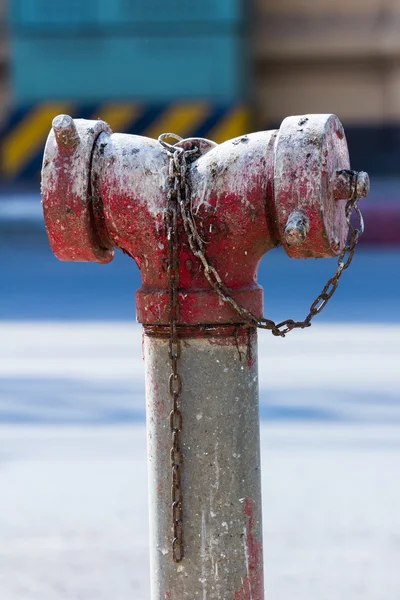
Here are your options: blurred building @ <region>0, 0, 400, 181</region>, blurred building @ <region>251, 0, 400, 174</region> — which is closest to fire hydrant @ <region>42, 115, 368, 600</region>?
blurred building @ <region>0, 0, 400, 181</region>

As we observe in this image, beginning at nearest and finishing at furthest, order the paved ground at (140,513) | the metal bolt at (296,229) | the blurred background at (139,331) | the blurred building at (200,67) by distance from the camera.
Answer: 1. the metal bolt at (296,229)
2. the paved ground at (140,513)
3. the blurred background at (139,331)
4. the blurred building at (200,67)

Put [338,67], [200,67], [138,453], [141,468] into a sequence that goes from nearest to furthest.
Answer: [141,468] < [138,453] < [200,67] < [338,67]

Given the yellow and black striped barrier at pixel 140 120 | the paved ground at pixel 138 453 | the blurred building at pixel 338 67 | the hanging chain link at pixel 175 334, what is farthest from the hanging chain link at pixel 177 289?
the blurred building at pixel 338 67

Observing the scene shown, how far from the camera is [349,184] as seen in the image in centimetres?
227

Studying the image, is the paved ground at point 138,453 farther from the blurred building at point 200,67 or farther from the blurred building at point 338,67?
the blurred building at point 338,67

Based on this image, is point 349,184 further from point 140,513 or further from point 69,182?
point 140,513

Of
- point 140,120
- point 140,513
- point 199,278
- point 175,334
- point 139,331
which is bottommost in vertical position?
point 140,513

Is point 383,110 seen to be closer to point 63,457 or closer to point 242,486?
point 63,457

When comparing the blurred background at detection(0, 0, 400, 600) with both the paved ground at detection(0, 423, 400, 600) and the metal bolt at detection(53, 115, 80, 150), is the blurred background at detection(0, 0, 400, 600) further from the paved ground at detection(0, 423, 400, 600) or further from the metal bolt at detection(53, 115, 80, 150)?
the metal bolt at detection(53, 115, 80, 150)

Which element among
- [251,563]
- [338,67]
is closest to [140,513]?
[251,563]

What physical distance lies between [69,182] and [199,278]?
305 mm

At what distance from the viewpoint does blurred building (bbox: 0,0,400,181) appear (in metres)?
11.6

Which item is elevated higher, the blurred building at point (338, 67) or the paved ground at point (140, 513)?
the blurred building at point (338, 67)

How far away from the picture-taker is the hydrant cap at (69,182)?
229 cm
